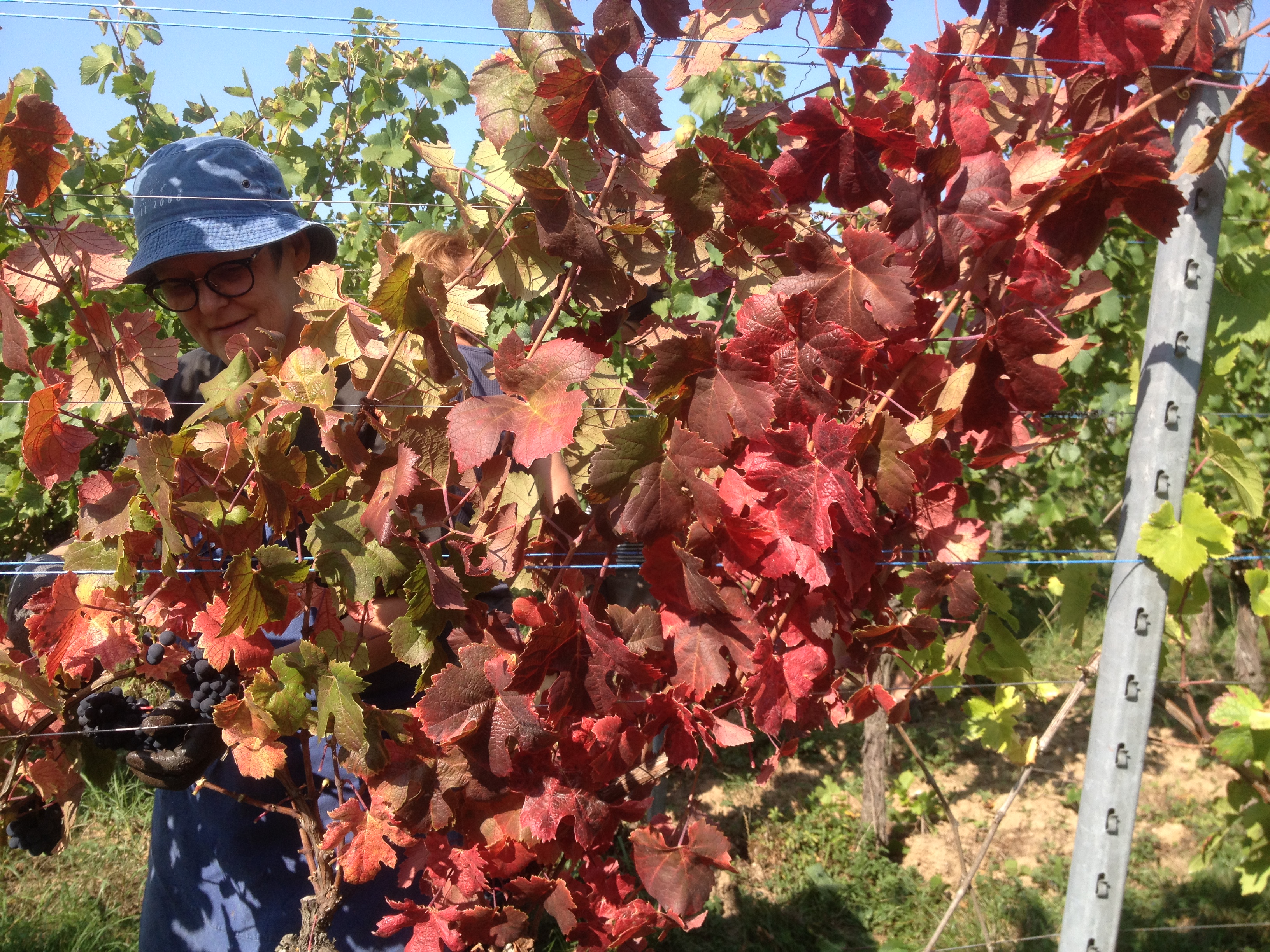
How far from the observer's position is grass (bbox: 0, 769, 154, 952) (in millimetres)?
2918

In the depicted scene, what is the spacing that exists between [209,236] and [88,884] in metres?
2.93

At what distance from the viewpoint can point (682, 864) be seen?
109 cm

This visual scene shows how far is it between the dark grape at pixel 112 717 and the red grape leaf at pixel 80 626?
0.09 m

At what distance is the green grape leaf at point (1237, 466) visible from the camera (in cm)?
173

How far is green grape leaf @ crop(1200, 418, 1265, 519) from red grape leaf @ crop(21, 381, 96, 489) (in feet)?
6.10

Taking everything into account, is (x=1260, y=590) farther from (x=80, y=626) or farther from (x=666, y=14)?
(x=80, y=626)

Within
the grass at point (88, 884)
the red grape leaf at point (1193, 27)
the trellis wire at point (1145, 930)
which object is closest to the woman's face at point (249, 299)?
the red grape leaf at point (1193, 27)

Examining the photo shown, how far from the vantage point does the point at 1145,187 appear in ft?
3.05

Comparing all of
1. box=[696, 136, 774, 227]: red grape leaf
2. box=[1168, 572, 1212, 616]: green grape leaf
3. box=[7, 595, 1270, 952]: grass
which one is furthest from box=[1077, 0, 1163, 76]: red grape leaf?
box=[7, 595, 1270, 952]: grass

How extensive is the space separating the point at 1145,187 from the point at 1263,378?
394 cm

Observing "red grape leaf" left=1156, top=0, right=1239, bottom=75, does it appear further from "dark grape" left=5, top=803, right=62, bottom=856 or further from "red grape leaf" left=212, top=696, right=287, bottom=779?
"dark grape" left=5, top=803, right=62, bottom=856

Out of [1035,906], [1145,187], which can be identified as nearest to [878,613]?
[1145,187]

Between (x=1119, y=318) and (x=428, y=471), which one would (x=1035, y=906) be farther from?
(x=428, y=471)

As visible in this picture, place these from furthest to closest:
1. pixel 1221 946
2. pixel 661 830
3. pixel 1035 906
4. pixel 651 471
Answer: pixel 1035 906 < pixel 1221 946 < pixel 661 830 < pixel 651 471
